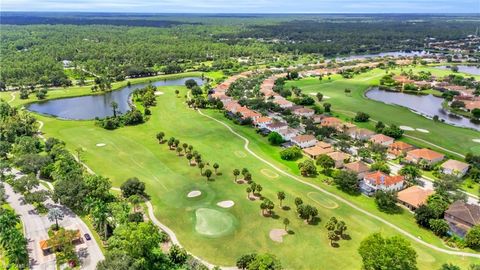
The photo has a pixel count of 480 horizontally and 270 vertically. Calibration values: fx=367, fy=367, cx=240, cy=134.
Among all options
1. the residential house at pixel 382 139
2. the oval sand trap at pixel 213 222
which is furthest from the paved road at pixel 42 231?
the residential house at pixel 382 139

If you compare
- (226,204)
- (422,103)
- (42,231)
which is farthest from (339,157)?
(422,103)

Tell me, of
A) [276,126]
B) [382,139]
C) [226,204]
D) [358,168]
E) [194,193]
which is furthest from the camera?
[276,126]

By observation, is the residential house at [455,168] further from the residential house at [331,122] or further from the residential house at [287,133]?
the residential house at [287,133]

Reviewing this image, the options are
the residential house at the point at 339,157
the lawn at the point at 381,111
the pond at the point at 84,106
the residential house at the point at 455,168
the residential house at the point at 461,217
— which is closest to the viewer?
the residential house at the point at 461,217

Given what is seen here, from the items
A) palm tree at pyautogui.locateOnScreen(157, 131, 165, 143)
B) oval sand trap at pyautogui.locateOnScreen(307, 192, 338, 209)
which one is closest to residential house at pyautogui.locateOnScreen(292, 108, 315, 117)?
palm tree at pyautogui.locateOnScreen(157, 131, 165, 143)

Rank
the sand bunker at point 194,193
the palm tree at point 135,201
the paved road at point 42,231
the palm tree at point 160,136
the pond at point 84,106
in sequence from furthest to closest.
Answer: the pond at point 84,106, the palm tree at point 160,136, the sand bunker at point 194,193, the palm tree at point 135,201, the paved road at point 42,231

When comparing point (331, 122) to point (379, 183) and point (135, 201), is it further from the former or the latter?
point (135, 201)

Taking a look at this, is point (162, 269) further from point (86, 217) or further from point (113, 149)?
point (113, 149)
